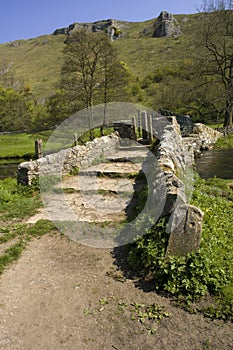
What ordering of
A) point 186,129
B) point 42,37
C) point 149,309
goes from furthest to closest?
point 42,37
point 186,129
point 149,309

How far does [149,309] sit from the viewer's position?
4629 mm

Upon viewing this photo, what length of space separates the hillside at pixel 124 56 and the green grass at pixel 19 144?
8149 millimetres

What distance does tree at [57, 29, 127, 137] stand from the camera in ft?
82.6

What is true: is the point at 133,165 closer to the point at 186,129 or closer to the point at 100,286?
the point at 100,286

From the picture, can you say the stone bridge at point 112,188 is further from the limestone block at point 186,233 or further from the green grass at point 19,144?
the green grass at point 19,144

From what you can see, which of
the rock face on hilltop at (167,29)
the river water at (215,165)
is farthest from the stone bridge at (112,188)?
the rock face on hilltop at (167,29)

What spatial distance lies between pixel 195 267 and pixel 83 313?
6.32ft

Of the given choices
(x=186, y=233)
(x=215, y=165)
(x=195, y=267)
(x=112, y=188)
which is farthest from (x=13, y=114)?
(x=195, y=267)

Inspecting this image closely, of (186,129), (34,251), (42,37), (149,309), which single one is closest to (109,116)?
(186,129)

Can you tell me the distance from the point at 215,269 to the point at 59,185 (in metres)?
6.69

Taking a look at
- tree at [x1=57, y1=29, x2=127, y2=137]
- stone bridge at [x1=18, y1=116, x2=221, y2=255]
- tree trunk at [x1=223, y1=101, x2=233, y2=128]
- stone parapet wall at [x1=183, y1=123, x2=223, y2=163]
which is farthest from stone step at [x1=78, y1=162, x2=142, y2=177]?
tree trunk at [x1=223, y1=101, x2=233, y2=128]

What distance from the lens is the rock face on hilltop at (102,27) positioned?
401ft

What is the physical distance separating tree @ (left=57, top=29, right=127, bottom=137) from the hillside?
711 centimetres

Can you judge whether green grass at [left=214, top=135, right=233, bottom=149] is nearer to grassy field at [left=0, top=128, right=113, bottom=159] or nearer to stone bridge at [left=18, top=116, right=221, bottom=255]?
grassy field at [left=0, top=128, right=113, bottom=159]
